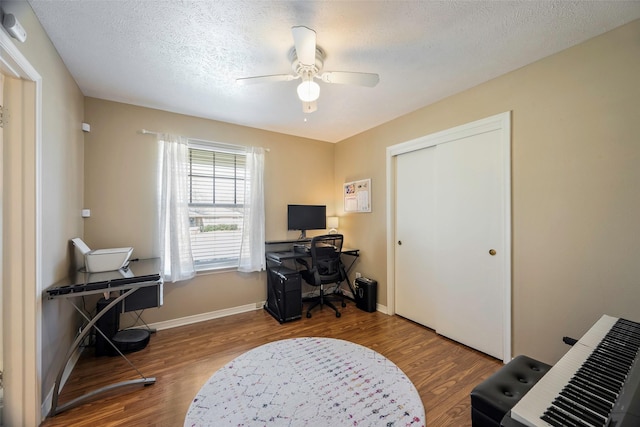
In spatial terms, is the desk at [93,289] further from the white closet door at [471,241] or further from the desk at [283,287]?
the white closet door at [471,241]

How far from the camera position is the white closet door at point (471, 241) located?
90.4 inches

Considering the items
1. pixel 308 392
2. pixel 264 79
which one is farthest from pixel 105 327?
pixel 264 79

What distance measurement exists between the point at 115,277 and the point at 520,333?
326 cm

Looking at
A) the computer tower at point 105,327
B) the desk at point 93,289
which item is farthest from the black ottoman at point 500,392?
the computer tower at point 105,327

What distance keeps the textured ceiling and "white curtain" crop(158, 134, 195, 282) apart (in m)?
0.55

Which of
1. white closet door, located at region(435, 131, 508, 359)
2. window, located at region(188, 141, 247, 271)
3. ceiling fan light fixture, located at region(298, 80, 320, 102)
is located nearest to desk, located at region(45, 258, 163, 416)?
window, located at region(188, 141, 247, 271)

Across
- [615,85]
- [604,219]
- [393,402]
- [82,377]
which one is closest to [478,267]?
[604,219]

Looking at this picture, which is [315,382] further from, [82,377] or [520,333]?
[82,377]

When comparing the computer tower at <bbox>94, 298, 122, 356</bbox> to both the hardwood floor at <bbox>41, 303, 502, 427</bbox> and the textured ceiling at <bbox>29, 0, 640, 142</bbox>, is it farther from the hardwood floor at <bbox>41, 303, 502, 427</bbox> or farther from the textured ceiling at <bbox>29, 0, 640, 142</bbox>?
the textured ceiling at <bbox>29, 0, 640, 142</bbox>

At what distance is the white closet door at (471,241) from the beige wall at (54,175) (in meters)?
3.27

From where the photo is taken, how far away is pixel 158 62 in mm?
2035

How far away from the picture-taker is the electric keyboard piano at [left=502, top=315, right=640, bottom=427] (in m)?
0.73

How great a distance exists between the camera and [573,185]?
6.07ft

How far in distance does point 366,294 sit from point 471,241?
1.50 meters
